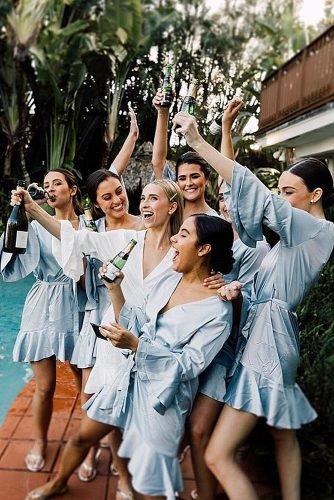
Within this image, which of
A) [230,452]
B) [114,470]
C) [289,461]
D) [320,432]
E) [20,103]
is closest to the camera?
[230,452]

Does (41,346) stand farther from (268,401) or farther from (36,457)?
(268,401)

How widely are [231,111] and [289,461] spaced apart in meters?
1.51

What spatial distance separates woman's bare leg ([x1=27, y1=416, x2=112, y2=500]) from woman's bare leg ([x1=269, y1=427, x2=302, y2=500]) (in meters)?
0.66

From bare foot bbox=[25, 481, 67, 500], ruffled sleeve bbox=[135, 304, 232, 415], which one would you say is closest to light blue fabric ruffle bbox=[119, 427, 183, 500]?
ruffled sleeve bbox=[135, 304, 232, 415]

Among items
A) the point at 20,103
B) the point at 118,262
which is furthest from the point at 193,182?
the point at 20,103

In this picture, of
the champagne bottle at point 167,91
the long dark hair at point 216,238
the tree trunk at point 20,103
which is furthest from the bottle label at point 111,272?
the tree trunk at point 20,103

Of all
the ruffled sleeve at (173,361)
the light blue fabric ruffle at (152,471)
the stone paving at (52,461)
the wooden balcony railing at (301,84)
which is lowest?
the stone paving at (52,461)

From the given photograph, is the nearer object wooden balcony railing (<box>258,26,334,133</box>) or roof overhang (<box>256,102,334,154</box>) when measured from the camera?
roof overhang (<box>256,102,334,154</box>)

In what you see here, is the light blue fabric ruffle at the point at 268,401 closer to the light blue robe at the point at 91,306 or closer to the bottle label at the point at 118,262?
the bottle label at the point at 118,262

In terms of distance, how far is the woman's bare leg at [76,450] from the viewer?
1884 millimetres

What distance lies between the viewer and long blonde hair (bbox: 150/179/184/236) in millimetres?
2215

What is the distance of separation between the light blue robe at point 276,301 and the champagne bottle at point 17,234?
1.11m

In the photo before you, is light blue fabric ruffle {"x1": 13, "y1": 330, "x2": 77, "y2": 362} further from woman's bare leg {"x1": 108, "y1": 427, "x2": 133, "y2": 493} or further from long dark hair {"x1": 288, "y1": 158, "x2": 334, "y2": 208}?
long dark hair {"x1": 288, "y1": 158, "x2": 334, "y2": 208}

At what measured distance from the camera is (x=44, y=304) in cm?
250
